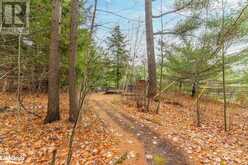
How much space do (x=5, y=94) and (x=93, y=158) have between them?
7721 mm

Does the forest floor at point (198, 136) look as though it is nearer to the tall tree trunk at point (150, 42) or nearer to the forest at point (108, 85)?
the forest at point (108, 85)

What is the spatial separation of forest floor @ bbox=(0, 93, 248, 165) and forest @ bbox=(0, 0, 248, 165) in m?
0.02

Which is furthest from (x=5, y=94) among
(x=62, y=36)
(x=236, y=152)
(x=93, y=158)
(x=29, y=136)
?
(x=236, y=152)

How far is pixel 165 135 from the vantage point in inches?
213

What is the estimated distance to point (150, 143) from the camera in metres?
4.90

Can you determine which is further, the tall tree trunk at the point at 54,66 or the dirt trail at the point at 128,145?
the tall tree trunk at the point at 54,66

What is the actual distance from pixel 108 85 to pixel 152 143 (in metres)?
2.98

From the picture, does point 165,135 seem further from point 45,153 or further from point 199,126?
point 45,153

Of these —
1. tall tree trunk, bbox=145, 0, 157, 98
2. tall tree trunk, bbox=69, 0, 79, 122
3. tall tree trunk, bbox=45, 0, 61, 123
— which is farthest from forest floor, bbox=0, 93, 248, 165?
tall tree trunk, bbox=145, 0, 157, 98

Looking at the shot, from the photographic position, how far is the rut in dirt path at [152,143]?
4.23m

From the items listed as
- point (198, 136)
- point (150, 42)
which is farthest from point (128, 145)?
point (150, 42)

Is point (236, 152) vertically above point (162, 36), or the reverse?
point (162, 36)

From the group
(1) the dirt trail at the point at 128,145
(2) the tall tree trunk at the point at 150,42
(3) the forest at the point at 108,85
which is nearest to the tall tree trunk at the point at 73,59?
(3) the forest at the point at 108,85

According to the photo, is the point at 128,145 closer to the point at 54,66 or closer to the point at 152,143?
the point at 152,143
